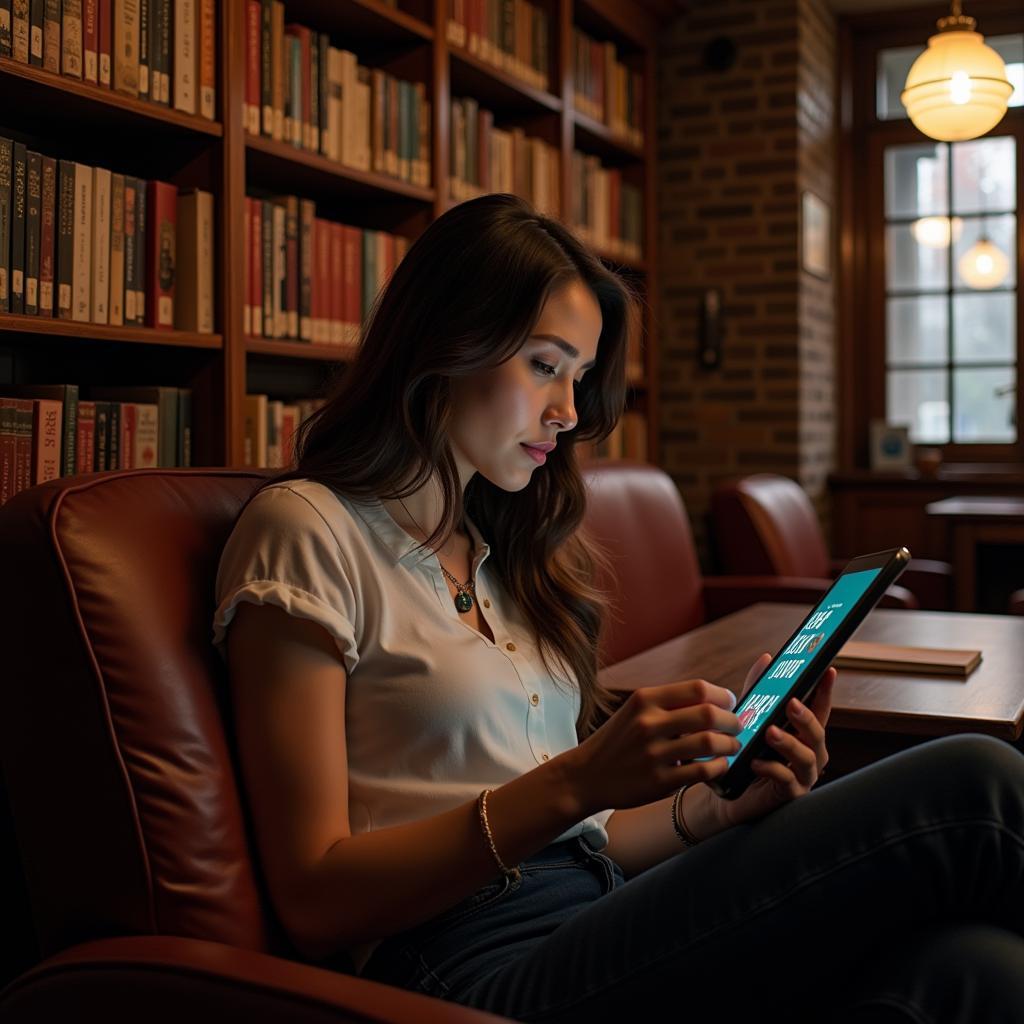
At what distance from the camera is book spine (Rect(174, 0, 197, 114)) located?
7.20 ft

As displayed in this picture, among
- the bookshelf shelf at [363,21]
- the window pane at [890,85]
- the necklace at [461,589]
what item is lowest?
the necklace at [461,589]

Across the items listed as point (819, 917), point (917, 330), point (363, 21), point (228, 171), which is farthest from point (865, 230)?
point (819, 917)

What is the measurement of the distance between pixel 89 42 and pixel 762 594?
215cm

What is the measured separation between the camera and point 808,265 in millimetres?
4473

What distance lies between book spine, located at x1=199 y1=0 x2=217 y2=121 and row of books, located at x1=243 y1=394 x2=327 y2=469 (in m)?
0.56

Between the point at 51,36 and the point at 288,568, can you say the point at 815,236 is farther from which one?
the point at 288,568

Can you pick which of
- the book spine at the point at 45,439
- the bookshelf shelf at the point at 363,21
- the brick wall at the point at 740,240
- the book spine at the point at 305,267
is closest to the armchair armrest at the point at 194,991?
the book spine at the point at 45,439

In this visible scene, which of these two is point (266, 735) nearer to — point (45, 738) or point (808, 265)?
point (45, 738)

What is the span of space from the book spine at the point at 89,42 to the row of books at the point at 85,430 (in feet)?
1.70

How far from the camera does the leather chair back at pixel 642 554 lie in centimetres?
284

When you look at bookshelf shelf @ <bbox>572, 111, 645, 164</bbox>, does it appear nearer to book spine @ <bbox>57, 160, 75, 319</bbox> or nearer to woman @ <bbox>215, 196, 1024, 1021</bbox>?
book spine @ <bbox>57, 160, 75, 319</bbox>

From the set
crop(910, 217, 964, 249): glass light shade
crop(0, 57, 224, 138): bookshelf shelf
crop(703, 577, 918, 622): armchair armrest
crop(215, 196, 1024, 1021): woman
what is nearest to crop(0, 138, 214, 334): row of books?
crop(0, 57, 224, 138): bookshelf shelf

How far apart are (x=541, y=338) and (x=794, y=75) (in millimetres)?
3400

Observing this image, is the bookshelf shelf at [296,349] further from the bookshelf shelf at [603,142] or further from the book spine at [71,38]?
the bookshelf shelf at [603,142]
